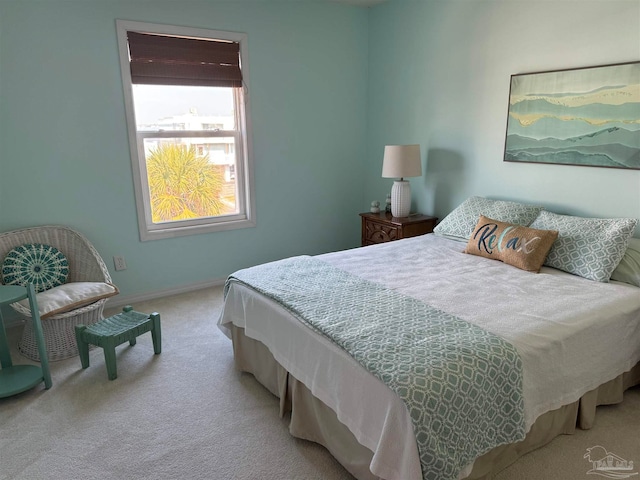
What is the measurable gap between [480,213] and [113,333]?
2.53 meters

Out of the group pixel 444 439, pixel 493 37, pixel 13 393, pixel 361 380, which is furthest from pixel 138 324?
pixel 493 37

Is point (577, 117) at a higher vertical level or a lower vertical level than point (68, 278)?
higher

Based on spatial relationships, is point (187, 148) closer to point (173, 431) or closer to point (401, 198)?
point (401, 198)

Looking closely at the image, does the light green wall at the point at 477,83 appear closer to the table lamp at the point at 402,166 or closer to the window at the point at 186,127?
the table lamp at the point at 402,166

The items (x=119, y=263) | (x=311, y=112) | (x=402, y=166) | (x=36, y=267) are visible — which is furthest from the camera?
(x=311, y=112)

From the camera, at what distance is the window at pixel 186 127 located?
3.28m

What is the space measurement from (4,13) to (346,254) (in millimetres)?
2676

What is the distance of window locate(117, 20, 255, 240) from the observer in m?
3.28

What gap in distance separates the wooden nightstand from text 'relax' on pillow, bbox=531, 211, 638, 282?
1176mm

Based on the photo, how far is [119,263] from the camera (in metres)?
3.45

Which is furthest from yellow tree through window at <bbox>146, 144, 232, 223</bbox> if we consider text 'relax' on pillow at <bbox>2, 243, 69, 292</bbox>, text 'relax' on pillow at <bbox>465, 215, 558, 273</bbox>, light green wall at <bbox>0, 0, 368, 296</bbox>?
text 'relax' on pillow at <bbox>465, 215, 558, 273</bbox>

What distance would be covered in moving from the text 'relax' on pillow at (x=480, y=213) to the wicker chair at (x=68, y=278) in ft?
8.17

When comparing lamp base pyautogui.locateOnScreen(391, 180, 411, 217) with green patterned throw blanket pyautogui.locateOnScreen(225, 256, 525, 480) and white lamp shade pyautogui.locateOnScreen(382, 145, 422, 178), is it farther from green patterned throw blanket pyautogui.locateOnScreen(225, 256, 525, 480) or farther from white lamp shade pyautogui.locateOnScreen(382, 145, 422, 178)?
green patterned throw blanket pyautogui.locateOnScreen(225, 256, 525, 480)
